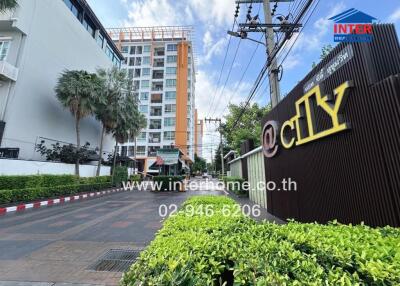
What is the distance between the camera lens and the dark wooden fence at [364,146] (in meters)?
3.30

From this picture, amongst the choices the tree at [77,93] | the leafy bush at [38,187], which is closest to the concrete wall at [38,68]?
the tree at [77,93]

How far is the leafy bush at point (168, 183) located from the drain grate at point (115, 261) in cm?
1592

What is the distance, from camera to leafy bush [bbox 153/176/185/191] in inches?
816

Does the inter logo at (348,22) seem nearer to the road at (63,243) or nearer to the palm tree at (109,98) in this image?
the road at (63,243)

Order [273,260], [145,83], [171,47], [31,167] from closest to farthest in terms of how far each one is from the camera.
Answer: [273,260]
[31,167]
[171,47]
[145,83]

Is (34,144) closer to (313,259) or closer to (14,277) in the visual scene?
(14,277)

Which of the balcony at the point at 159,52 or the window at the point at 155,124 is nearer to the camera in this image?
the window at the point at 155,124

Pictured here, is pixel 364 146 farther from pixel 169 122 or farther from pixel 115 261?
pixel 169 122

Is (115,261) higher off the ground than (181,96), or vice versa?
(181,96)

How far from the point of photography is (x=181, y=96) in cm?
4516

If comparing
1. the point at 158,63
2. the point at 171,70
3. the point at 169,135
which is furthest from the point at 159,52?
the point at 169,135

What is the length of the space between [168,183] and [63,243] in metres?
15.6

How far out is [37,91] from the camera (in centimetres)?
1644

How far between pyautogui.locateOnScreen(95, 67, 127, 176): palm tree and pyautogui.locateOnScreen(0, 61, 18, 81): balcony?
627 cm
